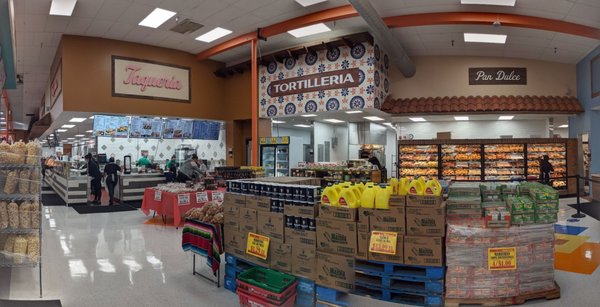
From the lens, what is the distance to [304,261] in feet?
10.9

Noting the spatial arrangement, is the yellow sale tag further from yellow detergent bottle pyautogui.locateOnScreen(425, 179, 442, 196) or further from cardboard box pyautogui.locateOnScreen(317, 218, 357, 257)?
yellow detergent bottle pyautogui.locateOnScreen(425, 179, 442, 196)

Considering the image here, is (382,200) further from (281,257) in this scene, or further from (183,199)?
(183,199)

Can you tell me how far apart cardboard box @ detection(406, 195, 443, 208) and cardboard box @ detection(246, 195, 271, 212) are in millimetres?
1372

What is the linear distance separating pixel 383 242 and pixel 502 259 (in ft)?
3.99

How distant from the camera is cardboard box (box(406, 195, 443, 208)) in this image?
10.6 feet

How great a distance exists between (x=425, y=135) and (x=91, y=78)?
34.1 ft

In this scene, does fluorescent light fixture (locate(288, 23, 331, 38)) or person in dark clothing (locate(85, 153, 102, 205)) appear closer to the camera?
fluorescent light fixture (locate(288, 23, 331, 38))

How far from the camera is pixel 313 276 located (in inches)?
128

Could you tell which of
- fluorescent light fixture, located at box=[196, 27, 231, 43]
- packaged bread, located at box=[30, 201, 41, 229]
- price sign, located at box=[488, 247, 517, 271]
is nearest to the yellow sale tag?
price sign, located at box=[488, 247, 517, 271]

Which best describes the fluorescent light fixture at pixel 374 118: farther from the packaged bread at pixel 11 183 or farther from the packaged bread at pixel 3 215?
the packaged bread at pixel 3 215

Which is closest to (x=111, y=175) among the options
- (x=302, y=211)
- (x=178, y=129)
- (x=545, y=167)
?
(x=178, y=129)

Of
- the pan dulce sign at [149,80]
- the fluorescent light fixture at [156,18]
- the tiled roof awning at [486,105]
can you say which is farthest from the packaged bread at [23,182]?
the tiled roof awning at [486,105]

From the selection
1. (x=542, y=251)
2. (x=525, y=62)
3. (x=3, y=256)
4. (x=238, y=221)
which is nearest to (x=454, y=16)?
(x=525, y=62)

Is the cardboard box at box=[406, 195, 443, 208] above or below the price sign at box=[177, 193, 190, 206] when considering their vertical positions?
above
